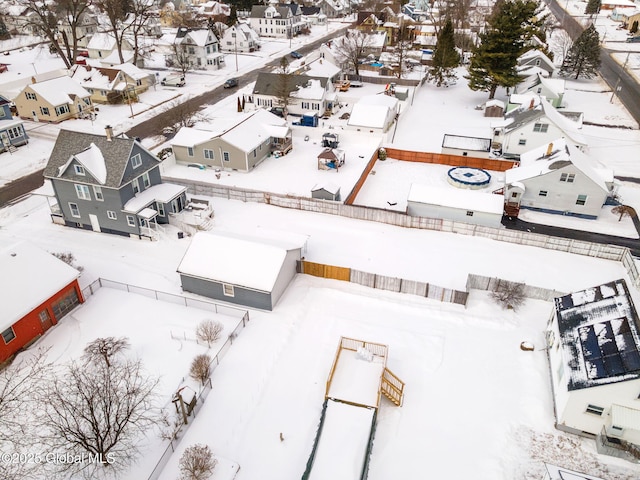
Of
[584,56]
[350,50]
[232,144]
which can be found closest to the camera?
[232,144]

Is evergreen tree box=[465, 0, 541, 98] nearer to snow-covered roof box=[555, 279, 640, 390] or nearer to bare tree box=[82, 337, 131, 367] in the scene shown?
snow-covered roof box=[555, 279, 640, 390]

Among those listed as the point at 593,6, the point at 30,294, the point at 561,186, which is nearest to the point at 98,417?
the point at 30,294

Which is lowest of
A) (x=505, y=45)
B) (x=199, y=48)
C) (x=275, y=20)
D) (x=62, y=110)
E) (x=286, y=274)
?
(x=286, y=274)

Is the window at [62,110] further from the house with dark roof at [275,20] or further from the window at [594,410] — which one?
the house with dark roof at [275,20]

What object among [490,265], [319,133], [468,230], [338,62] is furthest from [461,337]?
[338,62]

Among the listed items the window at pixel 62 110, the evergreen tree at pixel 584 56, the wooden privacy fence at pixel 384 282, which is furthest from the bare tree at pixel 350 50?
the wooden privacy fence at pixel 384 282

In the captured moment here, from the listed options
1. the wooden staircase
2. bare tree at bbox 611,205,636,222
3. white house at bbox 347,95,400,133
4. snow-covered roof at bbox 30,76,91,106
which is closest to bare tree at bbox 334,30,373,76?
white house at bbox 347,95,400,133

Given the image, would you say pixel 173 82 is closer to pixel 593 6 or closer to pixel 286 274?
pixel 286 274
